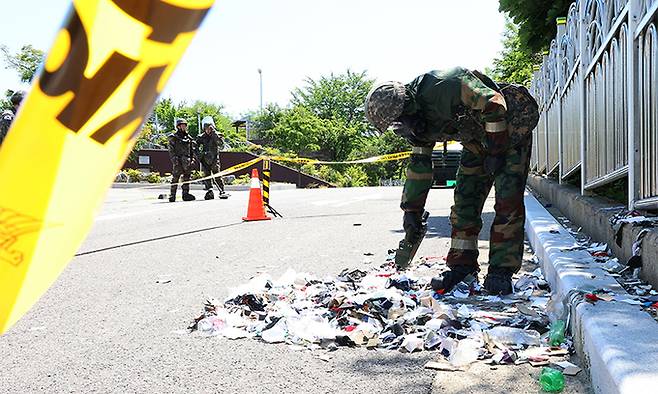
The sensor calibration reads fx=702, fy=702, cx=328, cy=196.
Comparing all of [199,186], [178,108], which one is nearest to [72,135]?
[199,186]

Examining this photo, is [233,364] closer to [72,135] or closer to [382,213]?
[72,135]

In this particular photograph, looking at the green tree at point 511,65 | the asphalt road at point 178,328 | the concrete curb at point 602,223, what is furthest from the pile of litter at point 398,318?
the green tree at point 511,65

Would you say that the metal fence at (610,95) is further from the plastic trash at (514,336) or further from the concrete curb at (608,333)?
the plastic trash at (514,336)

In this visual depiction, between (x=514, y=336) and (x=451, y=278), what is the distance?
133cm

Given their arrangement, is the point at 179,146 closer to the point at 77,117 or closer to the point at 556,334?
the point at 556,334

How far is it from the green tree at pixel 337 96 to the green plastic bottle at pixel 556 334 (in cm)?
5496

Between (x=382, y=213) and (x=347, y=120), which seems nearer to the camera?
(x=382, y=213)

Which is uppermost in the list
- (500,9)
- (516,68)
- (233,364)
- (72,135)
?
(516,68)

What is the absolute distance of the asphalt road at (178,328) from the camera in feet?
10.8

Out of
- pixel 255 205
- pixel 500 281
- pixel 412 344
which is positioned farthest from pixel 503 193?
pixel 255 205

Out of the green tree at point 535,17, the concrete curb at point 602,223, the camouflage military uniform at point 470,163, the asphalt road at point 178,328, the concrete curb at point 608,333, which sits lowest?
the asphalt road at point 178,328

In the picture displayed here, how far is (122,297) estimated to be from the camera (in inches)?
209

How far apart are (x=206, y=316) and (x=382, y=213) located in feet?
26.3

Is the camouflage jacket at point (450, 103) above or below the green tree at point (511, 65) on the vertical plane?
below
